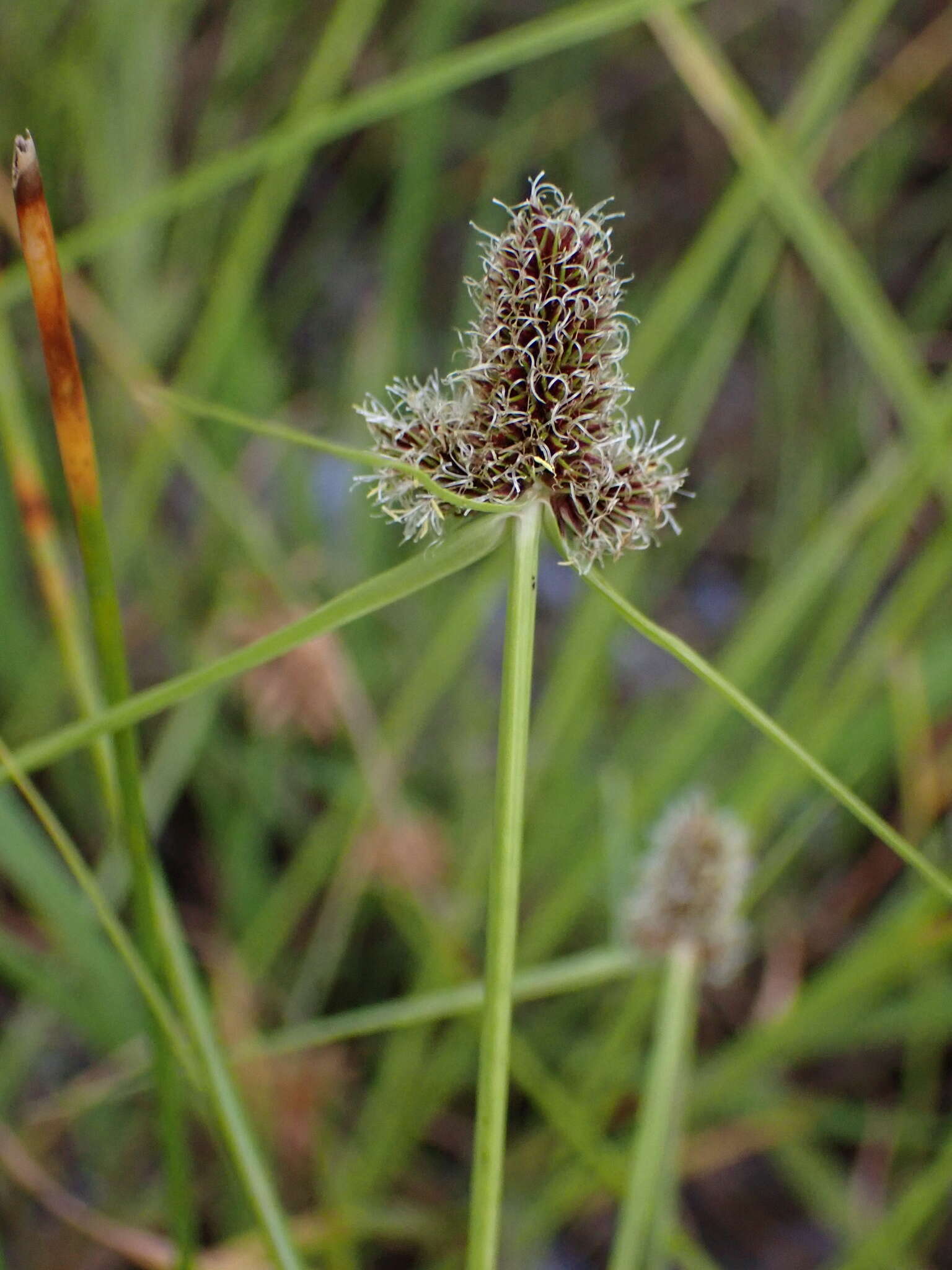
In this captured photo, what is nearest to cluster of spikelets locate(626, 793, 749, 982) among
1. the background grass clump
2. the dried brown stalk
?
the background grass clump

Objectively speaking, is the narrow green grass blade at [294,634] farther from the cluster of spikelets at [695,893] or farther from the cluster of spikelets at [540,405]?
the cluster of spikelets at [695,893]

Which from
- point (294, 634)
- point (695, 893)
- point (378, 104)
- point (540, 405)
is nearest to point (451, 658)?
point (695, 893)

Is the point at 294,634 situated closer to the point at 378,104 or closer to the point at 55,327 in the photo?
the point at 55,327

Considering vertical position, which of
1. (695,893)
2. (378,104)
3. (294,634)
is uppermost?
(378,104)

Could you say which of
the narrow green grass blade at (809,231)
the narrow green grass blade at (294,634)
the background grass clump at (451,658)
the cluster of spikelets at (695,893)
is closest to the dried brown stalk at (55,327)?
the narrow green grass blade at (294,634)

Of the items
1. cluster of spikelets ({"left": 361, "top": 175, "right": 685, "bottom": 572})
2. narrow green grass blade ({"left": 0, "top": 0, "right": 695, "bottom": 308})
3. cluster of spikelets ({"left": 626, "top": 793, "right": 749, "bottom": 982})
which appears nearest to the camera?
cluster of spikelets ({"left": 361, "top": 175, "right": 685, "bottom": 572})

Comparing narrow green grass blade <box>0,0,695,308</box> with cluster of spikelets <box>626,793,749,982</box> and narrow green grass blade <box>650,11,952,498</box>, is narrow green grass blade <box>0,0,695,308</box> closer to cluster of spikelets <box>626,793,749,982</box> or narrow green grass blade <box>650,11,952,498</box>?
narrow green grass blade <box>650,11,952,498</box>
